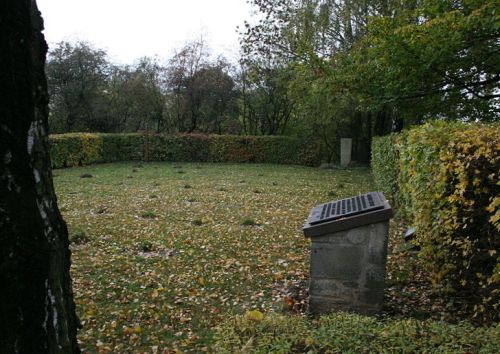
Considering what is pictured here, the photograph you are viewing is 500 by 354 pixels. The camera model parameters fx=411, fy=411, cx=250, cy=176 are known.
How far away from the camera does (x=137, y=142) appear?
25594mm

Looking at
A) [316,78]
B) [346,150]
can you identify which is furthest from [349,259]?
[346,150]

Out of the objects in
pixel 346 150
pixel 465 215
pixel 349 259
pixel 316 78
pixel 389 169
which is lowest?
pixel 349 259

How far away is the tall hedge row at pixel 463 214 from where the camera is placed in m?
3.63

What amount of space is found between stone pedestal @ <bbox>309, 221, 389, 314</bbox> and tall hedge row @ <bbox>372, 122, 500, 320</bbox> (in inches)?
28.7

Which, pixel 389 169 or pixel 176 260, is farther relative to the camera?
pixel 389 169

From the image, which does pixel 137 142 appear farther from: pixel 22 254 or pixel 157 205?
pixel 22 254

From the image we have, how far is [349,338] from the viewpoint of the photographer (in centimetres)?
218

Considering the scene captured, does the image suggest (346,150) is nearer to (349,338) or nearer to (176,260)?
(176,260)

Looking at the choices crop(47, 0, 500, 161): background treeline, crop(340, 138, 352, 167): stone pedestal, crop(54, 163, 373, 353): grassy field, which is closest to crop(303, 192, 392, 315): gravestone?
crop(54, 163, 373, 353): grassy field

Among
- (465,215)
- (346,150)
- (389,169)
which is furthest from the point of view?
(346,150)

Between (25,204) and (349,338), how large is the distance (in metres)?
1.71

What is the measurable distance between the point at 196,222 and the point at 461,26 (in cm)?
774

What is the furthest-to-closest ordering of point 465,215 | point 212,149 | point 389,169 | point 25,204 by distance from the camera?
point 212,149 → point 389,169 → point 465,215 → point 25,204

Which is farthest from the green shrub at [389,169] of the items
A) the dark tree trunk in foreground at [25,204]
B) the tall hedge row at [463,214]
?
the dark tree trunk in foreground at [25,204]
